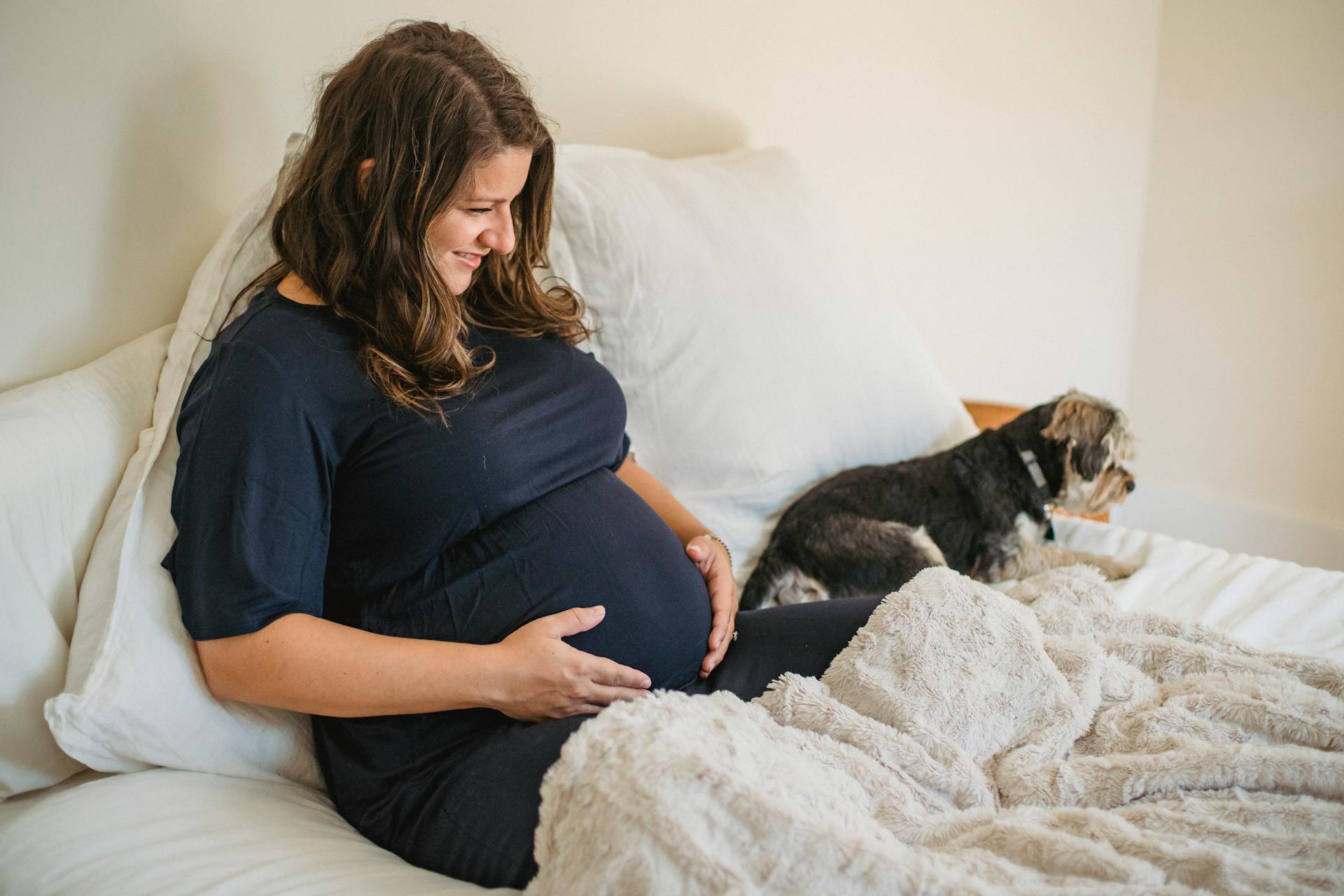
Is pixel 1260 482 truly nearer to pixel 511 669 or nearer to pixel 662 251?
pixel 662 251

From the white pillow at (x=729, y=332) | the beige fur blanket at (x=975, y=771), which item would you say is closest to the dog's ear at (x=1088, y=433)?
the white pillow at (x=729, y=332)

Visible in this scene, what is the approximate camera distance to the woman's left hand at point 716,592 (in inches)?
49.5

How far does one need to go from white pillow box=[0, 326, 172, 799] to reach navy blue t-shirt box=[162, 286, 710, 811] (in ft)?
0.43

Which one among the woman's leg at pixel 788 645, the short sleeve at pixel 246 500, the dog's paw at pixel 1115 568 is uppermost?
the short sleeve at pixel 246 500

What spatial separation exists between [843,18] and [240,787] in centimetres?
213

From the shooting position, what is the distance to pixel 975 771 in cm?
103

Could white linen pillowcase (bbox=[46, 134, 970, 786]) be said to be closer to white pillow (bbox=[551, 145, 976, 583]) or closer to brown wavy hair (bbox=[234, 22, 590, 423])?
white pillow (bbox=[551, 145, 976, 583])

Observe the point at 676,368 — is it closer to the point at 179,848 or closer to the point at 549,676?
the point at 549,676

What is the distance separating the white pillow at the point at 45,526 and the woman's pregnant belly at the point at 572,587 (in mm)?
334

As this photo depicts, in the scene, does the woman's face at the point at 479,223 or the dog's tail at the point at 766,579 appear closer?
the woman's face at the point at 479,223

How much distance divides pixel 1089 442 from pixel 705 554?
1034 mm

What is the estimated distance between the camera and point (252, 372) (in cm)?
100

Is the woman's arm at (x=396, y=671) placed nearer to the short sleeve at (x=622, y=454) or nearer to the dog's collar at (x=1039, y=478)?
the short sleeve at (x=622, y=454)

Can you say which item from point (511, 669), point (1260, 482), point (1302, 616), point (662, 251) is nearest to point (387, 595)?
point (511, 669)
